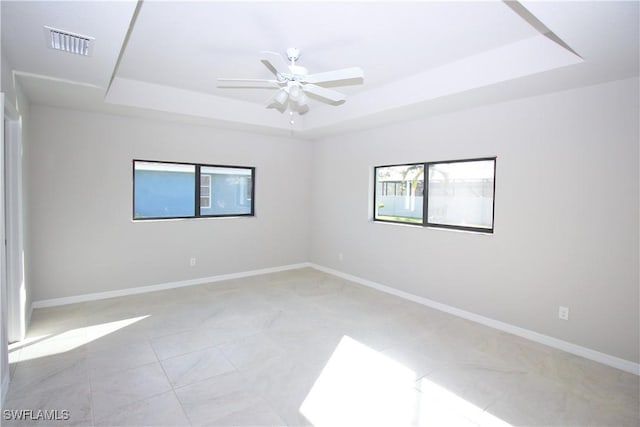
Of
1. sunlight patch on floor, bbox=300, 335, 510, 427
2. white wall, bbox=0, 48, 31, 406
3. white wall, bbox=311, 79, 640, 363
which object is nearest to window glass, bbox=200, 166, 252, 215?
white wall, bbox=0, 48, 31, 406

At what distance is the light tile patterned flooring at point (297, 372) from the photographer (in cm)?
225

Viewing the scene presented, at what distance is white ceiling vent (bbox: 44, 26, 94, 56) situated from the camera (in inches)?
88.9

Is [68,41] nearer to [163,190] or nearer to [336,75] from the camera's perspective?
[336,75]

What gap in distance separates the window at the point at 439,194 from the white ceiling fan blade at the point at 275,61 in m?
2.46

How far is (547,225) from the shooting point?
10.9ft

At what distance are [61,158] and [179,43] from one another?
7.62 feet

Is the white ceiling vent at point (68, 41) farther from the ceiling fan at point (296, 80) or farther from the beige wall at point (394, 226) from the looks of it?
the beige wall at point (394, 226)

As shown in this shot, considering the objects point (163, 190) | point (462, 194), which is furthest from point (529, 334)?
point (163, 190)

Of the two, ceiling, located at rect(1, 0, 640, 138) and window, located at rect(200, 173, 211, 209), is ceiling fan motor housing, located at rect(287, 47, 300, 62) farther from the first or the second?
window, located at rect(200, 173, 211, 209)

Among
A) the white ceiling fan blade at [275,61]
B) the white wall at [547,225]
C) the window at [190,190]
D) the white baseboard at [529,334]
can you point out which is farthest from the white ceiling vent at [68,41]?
the white baseboard at [529,334]

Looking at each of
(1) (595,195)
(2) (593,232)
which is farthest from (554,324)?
(1) (595,195)

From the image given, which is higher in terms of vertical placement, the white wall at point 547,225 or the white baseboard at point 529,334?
the white wall at point 547,225

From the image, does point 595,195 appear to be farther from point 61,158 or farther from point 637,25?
point 61,158

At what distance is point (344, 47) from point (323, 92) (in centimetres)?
41
